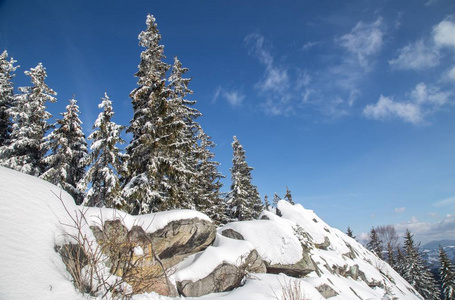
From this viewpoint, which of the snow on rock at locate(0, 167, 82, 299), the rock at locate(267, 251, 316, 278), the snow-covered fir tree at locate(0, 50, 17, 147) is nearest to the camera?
the snow on rock at locate(0, 167, 82, 299)

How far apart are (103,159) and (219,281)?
1139 centimetres

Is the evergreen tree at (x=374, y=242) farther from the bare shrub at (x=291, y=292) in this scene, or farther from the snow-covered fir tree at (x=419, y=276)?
the bare shrub at (x=291, y=292)

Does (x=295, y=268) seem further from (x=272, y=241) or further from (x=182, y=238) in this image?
(x=182, y=238)

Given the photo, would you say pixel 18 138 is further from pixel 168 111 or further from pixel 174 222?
pixel 174 222

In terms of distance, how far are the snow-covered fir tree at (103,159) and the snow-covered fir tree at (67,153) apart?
94 centimetres

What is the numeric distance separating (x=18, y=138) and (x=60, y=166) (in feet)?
12.8

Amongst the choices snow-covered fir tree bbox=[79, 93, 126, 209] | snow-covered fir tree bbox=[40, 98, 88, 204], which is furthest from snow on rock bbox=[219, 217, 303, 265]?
snow-covered fir tree bbox=[40, 98, 88, 204]

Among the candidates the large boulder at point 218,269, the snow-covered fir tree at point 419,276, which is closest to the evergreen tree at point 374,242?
the snow-covered fir tree at point 419,276

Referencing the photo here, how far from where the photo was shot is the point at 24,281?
2355 millimetres

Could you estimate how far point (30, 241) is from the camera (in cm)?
279

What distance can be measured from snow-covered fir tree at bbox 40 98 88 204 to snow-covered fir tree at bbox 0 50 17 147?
5435 mm

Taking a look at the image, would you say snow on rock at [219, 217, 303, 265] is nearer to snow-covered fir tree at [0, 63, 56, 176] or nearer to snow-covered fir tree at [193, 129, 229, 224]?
snow-covered fir tree at [193, 129, 229, 224]

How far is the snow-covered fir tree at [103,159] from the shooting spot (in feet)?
49.0

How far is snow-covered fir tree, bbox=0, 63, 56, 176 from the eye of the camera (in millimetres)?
16891
